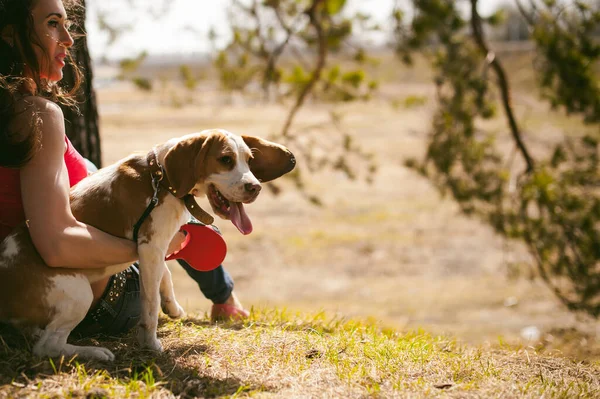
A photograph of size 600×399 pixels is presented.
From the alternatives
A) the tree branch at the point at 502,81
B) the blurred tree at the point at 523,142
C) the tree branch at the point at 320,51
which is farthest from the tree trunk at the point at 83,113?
the tree branch at the point at 502,81

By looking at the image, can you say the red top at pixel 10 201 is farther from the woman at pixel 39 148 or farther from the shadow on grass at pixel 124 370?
the shadow on grass at pixel 124 370

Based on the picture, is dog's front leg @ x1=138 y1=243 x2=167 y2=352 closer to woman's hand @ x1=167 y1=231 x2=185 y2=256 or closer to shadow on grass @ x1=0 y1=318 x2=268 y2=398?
shadow on grass @ x1=0 y1=318 x2=268 y2=398

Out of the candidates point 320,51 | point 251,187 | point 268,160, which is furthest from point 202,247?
point 320,51

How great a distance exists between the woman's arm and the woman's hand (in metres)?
0.49

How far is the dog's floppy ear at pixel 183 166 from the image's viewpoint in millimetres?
3436

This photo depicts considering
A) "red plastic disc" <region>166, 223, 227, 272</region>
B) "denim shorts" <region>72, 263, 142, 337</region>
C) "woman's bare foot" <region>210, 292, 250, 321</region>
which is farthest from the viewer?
"woman's bare foot" <region>210, 292, 250, 321</region>

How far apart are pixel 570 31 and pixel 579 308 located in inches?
143

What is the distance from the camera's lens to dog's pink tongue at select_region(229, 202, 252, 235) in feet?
11.5

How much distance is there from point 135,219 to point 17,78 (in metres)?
0.91

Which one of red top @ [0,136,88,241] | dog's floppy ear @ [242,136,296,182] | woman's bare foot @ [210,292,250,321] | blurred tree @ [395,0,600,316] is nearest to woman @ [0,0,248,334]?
red top @ [0,136,88,241]

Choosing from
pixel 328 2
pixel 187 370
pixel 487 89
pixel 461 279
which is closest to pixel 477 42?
pixel 487 89

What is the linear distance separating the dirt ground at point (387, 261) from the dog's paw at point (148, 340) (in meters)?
6.20

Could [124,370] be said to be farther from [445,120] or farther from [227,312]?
[445,120]

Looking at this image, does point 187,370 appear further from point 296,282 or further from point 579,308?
point 296,282
